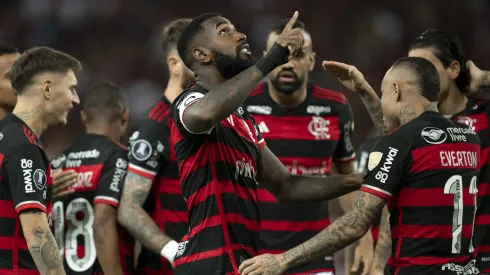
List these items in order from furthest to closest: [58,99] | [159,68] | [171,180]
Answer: [159,68] → [171,180] → [58,99]

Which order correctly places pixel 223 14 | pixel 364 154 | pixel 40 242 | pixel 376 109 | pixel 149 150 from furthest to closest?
pixel 223 14, pixel 364 154, pixel 149 150, pixel 376 109, pixel 40 242

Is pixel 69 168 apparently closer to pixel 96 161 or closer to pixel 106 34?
pixel 96 161

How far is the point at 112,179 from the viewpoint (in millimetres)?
6699

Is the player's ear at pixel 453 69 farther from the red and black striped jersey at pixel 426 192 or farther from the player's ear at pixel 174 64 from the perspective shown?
the player's ear at pixel 174 64

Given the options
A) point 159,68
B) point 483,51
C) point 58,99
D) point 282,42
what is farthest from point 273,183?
point 483,51

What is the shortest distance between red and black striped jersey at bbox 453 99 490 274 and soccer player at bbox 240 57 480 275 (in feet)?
4.04

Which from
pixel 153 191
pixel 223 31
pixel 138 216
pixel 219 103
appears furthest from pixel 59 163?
pixel 219 103

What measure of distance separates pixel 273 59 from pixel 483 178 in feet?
7.48

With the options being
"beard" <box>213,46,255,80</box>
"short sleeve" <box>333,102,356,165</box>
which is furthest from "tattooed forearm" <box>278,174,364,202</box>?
"short sleeve" <box>333,102,356,165</box>

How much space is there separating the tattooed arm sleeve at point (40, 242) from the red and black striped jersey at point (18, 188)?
5 cm

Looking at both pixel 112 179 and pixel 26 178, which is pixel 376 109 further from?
pixel 26 178

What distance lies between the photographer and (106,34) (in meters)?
13.9

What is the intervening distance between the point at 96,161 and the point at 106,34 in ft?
24.0

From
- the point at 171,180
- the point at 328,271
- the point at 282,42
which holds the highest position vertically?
the point at 282,42
